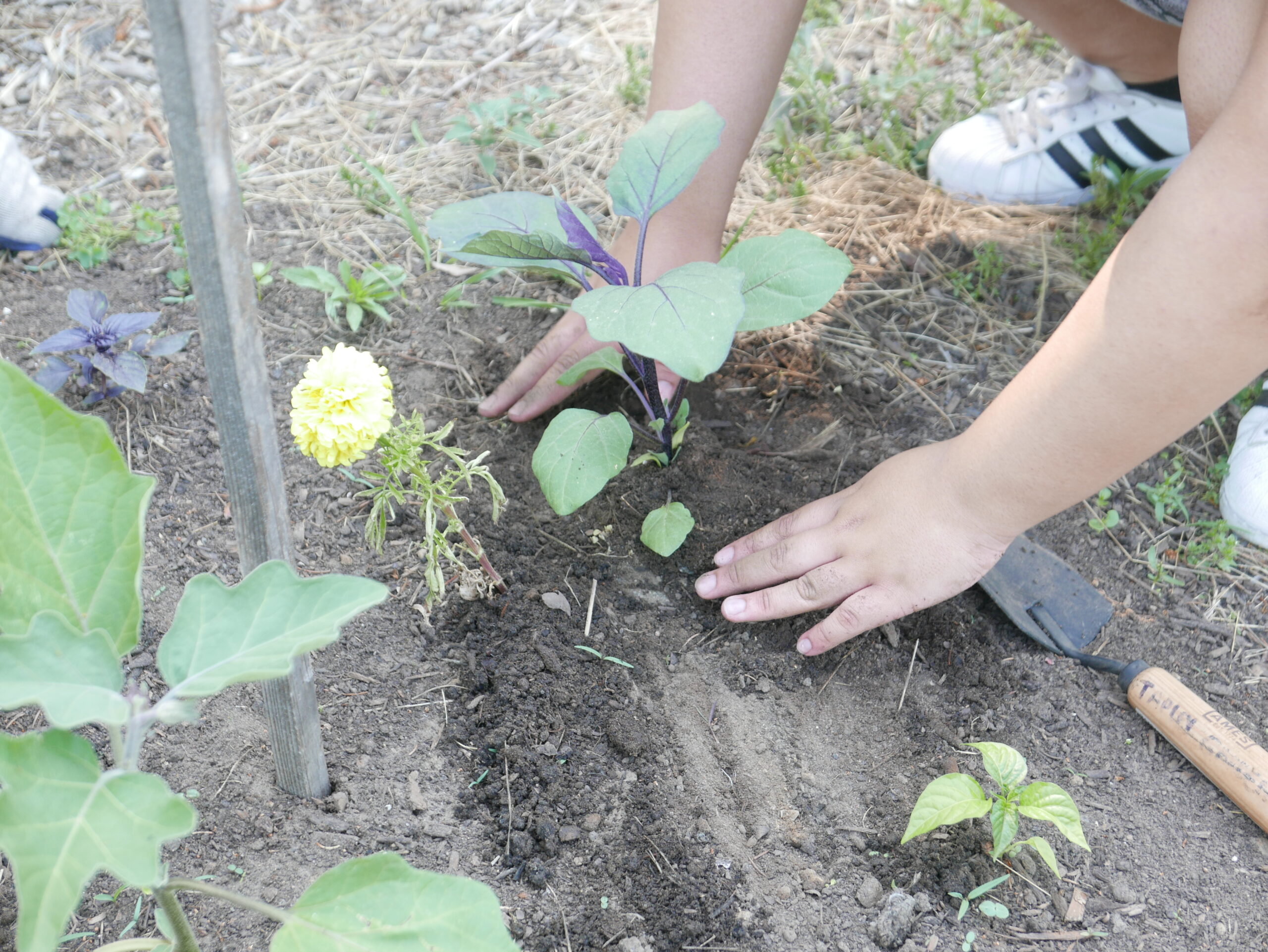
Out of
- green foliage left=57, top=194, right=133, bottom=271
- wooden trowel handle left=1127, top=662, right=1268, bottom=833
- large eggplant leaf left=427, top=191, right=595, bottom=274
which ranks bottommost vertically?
wooden trowel handle left=1127, top=662, right=1268, bottom=833

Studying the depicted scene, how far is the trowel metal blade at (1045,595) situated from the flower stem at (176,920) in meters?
1.38

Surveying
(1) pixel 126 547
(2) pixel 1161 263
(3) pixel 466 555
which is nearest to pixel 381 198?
(3) pixel 466 555

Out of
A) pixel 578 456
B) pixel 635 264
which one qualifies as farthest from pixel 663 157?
pixel 578 456

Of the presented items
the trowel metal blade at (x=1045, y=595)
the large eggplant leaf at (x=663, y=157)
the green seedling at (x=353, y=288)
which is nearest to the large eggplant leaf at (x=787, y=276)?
the large eggplant leaf at (x=663, y=157)

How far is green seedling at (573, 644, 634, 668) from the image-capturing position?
1.59m

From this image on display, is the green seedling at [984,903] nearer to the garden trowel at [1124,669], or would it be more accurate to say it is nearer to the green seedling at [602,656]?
the garden trowel at [1124,669]

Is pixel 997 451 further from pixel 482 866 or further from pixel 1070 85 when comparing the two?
pixel 1070 85

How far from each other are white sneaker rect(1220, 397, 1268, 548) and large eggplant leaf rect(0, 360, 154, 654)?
2021mm

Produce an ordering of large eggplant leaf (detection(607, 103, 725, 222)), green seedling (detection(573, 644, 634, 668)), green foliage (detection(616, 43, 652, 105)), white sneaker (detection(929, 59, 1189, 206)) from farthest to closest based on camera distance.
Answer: green foliage (detection(616, 43, 652, 105)), white sneaker (detection(929, 59, 1189, 206)), green seedling (detection(573, 644, 634, 668)), large eggplant leaf (detection(607, 103, 725, 222))

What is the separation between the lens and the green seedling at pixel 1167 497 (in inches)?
76.1

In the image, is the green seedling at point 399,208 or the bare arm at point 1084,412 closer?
the bare arm at point 1084,412

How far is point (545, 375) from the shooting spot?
72.9 inches

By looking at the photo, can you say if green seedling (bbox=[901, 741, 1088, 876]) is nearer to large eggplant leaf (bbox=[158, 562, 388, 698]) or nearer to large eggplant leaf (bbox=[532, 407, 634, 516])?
large eggplant leaf (bbox=[532, 407, 634, 516])

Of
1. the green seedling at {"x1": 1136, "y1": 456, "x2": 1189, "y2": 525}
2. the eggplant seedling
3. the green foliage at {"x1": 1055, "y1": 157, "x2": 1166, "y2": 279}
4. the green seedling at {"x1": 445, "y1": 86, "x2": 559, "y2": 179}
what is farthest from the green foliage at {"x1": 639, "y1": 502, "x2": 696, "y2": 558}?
the green foliage at {"x1": 1055, "y1": 157, "x2": 1166, "y2": 279}
